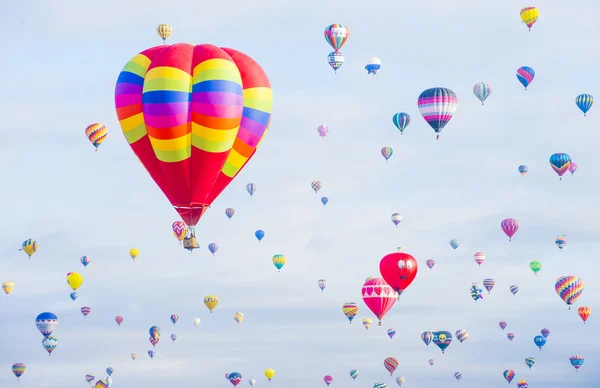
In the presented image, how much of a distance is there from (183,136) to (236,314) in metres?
63.1

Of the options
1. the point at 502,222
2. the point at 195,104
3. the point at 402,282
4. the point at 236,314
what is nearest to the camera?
the point at 195,104

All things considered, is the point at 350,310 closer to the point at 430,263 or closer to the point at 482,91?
the point at 430,263

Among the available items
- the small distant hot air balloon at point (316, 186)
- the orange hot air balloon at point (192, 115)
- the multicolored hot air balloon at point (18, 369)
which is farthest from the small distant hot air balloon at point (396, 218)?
the orange hot air balloon at point (192, 115)

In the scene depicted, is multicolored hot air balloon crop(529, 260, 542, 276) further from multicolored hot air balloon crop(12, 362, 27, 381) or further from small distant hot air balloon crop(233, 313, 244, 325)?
multicolored hot air balloon crop(12, 362, 27, 381)

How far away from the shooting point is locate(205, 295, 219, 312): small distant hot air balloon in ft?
353

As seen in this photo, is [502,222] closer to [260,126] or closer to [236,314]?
[236,314]

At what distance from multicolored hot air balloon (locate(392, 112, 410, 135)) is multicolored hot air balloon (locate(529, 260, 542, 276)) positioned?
1010 inches

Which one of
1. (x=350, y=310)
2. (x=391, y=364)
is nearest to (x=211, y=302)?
(x=350, y=310)

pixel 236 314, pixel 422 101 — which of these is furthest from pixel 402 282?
pixel 236 314

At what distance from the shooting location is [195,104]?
56562mm

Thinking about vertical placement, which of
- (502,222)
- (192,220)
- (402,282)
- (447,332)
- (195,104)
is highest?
(502,222)

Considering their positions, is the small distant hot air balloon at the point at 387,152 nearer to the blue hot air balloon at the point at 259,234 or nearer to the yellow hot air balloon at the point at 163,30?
the blue hot air balloon at the point at 259,234

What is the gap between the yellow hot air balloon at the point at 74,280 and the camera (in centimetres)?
11067

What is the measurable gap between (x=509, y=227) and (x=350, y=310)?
1417 centimetres
